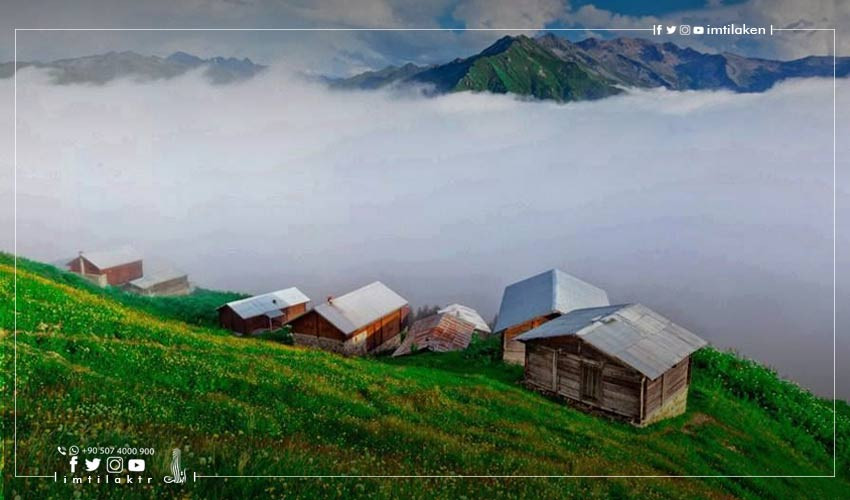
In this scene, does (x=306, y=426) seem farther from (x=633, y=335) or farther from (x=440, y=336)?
(x=440, y=336)

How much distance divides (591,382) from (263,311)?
15.3 metres

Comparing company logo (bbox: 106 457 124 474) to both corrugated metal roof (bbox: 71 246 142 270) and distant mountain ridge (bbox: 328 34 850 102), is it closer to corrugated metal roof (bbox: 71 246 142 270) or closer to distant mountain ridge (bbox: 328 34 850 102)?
distant mountain ridge (bbox: 328 34 850 102)

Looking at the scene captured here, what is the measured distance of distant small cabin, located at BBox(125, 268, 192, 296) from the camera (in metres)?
17.0

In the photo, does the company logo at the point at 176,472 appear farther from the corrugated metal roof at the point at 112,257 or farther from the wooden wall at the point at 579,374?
the wooden wall at the point at 579,374

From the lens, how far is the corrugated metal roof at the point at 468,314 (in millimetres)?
26700

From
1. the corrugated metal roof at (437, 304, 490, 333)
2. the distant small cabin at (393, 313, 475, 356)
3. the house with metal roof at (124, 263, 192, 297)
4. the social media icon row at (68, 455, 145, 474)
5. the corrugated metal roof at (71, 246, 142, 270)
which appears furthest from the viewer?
the corrugated metal roof at (437, 304, 490, 333)

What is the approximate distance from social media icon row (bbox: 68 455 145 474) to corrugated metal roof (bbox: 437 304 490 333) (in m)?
21.2

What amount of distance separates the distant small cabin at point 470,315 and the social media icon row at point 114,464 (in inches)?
837

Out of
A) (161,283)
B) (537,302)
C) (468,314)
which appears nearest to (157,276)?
(161,283)

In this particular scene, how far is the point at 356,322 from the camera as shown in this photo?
80.6 ft

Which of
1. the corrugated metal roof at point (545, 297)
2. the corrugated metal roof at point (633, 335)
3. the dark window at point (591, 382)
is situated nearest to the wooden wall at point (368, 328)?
the corrugated metal roof at point (545, 297)

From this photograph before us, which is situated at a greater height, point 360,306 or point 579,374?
point 360,306

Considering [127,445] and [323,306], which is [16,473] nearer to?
[127,445]

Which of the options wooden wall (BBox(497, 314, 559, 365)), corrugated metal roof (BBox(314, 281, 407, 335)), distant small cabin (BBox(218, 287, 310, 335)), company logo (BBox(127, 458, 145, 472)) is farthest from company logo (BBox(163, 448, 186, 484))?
corrugated metal roof (BBox(314, 281, 407, 335))
